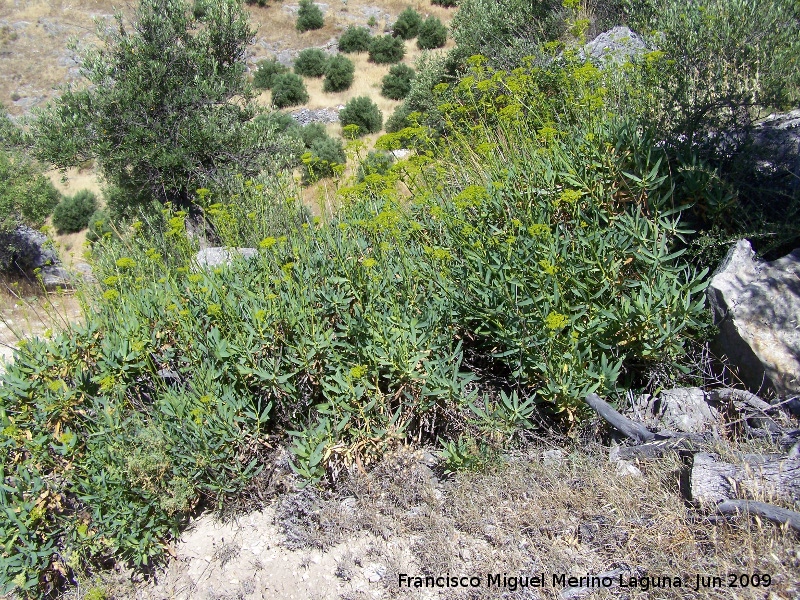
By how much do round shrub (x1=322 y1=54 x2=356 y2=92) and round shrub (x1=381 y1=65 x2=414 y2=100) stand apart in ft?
5.74

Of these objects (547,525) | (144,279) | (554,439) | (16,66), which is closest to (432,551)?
(547,525)

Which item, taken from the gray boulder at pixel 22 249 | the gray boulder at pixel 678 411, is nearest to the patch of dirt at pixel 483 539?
the gray boulder at pixel 678 411

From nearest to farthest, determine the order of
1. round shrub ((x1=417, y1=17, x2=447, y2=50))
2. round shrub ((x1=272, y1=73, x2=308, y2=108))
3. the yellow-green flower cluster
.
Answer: the yellow-green flower cluster
round shrub ((x1=272, y1=73, x2=308, y2=108))
round shrub ((x1=417, y1=17, x2=447, y2=50))

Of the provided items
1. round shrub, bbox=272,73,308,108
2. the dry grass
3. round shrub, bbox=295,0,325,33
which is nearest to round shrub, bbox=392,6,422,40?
the dry grass

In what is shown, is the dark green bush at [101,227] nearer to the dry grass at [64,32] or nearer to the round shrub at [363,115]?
the round shrub at [363,115]

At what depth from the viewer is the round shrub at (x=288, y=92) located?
23188 mm

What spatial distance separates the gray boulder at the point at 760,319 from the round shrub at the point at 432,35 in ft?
80.7

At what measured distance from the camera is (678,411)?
3395 millimetres

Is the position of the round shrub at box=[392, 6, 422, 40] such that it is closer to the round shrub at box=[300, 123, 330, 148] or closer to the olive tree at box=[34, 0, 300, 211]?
the round shrub at box=[300, 123, 330, 148]

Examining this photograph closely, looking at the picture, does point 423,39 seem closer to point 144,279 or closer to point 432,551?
point 144,279

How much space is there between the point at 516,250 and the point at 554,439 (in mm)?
1205

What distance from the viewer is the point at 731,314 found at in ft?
11.0

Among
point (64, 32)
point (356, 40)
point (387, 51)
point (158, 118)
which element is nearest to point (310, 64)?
point (356, 40)

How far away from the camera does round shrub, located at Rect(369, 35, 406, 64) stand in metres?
25.3
